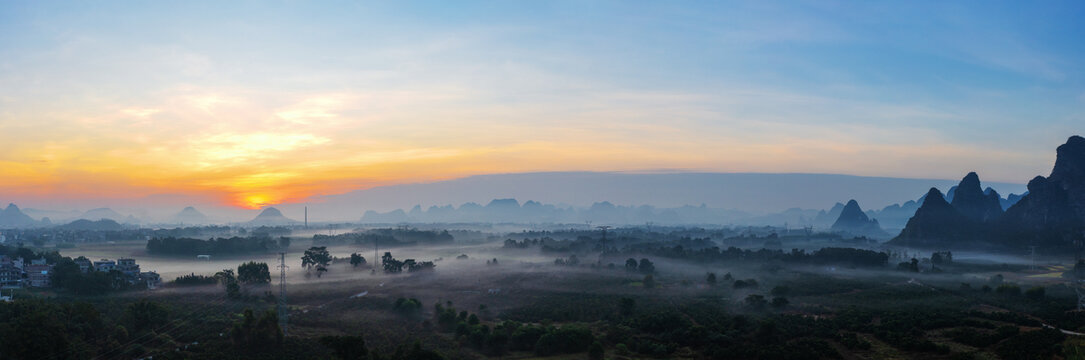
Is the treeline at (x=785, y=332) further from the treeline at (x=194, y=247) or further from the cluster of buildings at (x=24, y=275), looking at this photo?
the treeline at (x=194, y=247)

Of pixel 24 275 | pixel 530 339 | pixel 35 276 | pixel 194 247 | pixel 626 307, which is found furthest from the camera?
pixel 194 247

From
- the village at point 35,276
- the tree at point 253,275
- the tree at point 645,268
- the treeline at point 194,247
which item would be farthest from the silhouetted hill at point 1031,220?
the treeline at point 194,247

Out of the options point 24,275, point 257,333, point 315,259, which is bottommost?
point 257,333

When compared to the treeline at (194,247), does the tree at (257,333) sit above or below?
below

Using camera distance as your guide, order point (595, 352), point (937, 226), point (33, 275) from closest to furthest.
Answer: point (595, 352), point (33, 275), point (937, 226)

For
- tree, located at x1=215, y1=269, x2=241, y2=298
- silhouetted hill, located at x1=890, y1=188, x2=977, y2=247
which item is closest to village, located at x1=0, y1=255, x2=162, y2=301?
tree, located at x1=215, y1=269, x2=241, y2=298

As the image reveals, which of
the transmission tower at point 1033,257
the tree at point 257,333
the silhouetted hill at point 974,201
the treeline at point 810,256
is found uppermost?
the silhouetted hill at point 974,201

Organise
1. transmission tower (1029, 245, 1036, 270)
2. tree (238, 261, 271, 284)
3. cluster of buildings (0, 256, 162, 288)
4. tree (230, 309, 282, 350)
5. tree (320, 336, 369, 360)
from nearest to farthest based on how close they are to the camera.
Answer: tree (320, 336, 369, 360), tree (230, 309, 282, 350), cluster of buildings (0, 256, 162, 288), tree (238, 261, 271, 284), transmission tower (1029, 245, 1036, 270)

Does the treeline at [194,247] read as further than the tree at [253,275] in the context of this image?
Yes

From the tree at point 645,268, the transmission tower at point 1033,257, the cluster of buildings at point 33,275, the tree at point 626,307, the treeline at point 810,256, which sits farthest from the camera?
the treeline at point 810,256

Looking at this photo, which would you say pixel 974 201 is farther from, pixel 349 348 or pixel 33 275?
pixel 33 275

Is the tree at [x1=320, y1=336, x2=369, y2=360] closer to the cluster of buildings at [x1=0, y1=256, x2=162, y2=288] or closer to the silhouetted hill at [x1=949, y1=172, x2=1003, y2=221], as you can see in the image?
the cluster of buildings at [x1=0, y1=256, x2=162, y2=288]

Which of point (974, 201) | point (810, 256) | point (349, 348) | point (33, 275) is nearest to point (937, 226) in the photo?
point (974, 201)
